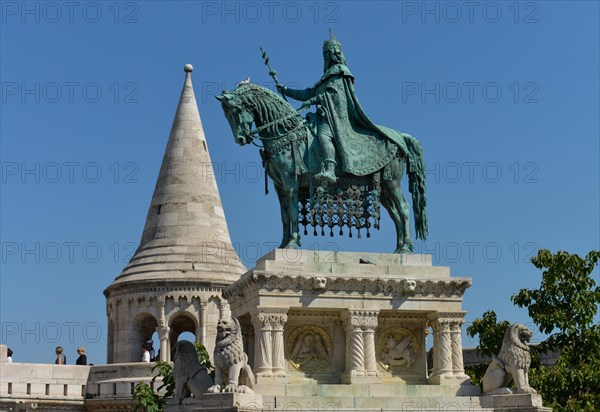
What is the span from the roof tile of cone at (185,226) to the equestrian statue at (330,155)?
1910 centimetres

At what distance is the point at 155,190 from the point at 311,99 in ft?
71.2

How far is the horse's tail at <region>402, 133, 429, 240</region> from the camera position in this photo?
2525 centimetres

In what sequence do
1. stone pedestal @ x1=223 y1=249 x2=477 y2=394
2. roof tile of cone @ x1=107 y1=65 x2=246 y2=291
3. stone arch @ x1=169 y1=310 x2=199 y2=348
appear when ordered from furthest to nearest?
roof tile of cone @ x1=107 y1=65 x2=246 y2=291
stone arch @ x1=169 y1=310 x2=199 y2=348
stone pedestal @ x1=223 y1=249 x2=477 y2=394

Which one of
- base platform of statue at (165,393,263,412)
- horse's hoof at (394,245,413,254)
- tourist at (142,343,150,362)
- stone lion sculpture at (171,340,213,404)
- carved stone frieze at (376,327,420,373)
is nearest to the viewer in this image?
base platform of statue at (165,393,263,412)

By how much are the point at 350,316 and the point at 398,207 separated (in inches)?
107

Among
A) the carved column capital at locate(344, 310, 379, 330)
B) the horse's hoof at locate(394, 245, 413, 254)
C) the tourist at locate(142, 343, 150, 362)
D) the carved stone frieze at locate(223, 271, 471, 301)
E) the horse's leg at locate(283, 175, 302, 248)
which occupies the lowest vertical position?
the carved column capital at locate(344, 310, 379, 330)

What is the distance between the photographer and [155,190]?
4594 cm

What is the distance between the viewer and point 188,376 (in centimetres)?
2300

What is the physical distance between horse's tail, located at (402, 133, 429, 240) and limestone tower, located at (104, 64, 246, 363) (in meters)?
18.8

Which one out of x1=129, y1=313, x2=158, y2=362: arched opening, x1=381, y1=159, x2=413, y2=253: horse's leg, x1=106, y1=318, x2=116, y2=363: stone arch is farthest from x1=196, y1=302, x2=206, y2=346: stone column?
x1=381, y1=159, x2=413, y2=253: horse's leg

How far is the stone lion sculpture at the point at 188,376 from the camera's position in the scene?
22.9 metres

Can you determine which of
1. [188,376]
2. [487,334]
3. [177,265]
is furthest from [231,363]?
[177,265]

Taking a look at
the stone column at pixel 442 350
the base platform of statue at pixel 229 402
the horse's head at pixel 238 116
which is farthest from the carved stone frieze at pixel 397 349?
the horse's head at pixel 238 116

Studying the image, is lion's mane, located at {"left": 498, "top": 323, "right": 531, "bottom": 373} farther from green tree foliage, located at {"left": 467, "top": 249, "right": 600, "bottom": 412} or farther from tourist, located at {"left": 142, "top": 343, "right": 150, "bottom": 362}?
tourist, located at {"left": 142, "top": 343, "right": 150, "bottom": 362}
